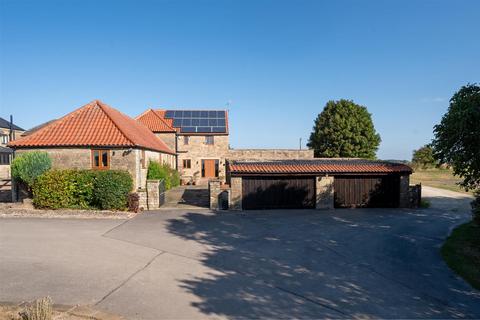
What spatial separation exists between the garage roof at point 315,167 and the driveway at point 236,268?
395 centimetres

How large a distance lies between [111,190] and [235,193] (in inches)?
283

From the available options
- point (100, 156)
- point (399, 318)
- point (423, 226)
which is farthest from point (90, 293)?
point (423, 226)

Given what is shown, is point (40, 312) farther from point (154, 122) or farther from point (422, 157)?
point (422, 157)

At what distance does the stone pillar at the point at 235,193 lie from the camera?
1761cm

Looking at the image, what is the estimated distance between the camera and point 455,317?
6.28 metres

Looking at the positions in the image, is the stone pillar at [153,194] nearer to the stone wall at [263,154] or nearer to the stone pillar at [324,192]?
the stone pillar at [324,192]

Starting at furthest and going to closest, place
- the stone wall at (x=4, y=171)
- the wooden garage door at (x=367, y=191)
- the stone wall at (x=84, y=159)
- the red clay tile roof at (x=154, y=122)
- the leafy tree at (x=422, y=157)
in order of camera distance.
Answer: the leafy tree at (x=422, y=157)
the stone wall at (x=4, y=171)
the red clay tile roof at (x=154, y=122)
the wooden garage door at (x=367, y=191)
the stone wall at (x=84, y=159)

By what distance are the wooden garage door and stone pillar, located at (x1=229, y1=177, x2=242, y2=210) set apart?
247 inches

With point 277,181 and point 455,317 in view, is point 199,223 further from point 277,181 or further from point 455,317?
point 455,317

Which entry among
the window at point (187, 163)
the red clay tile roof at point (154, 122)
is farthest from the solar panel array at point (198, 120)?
the window at point (187, 163)

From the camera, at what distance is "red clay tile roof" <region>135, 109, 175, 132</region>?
32.2 meters

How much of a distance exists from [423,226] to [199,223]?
1107 cm

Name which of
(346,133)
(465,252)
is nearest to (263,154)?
(346,133)

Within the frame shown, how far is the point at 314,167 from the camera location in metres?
18.3
